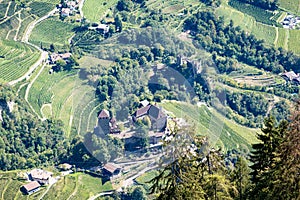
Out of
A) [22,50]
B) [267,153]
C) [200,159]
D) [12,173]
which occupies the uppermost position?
[200,159]

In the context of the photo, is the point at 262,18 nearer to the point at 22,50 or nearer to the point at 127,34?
the point at 127,34

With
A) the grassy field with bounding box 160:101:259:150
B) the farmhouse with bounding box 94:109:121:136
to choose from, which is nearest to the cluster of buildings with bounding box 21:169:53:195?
the farmhouse with bounding box 94:109:121:136

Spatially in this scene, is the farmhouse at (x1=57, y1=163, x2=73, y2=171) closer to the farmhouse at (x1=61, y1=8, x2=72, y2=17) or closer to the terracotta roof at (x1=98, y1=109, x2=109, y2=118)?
the terracotta roof at (x1=98, y1=109, x2=109, y2=118)

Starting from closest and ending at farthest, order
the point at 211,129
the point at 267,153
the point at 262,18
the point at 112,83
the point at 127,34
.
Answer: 1. the point at 267,153
2. the point at 211,129
3. the point at 112,83
4. the point at 127,34
5. the point at 262,18

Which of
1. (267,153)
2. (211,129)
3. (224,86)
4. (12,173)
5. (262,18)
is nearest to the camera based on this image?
(267,153)

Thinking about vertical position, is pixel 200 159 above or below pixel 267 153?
above

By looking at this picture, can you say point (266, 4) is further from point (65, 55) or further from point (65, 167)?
point (65, 167)

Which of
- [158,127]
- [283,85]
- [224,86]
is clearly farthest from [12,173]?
[283,85]
